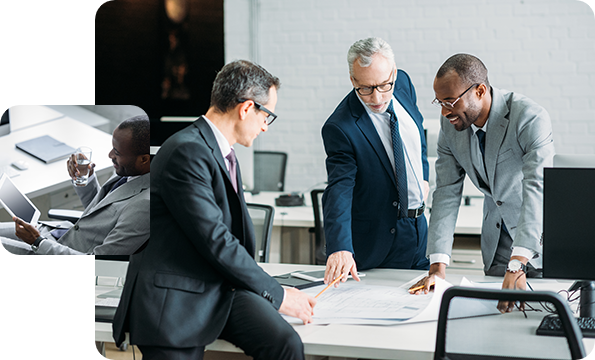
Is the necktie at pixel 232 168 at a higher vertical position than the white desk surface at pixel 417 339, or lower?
higher

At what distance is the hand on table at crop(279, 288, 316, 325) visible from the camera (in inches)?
59.2

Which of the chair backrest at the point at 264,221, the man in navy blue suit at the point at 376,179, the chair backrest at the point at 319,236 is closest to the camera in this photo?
the man in navy blue suit at the point at 376,179

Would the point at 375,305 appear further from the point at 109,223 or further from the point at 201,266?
the point at 109,223

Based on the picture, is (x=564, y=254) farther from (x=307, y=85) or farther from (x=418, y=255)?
(x=307, y=85)

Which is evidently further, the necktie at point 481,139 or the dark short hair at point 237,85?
the necktie at point 481,139

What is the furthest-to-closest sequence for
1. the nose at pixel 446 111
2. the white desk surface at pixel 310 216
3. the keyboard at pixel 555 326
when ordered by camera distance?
the white desk surface at pixel 310 216, the nose at pixel 446 111, the keyboard at pixel 555 326

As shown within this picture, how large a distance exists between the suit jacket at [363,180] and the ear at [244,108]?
60cm

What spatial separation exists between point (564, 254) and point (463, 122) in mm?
565

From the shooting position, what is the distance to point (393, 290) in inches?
71.2

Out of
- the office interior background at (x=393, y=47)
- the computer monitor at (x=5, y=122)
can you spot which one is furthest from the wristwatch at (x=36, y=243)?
the office interior background at (x=393, y=47)

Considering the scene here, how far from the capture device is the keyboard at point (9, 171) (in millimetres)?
1163

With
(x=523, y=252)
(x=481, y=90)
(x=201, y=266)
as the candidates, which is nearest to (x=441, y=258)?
(x=523, y=252)

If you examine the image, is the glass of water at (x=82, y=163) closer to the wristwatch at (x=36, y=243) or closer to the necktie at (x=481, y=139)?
the wristwatch at (x=36, y=243)

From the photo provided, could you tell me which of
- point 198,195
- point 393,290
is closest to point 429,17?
point 393,290
